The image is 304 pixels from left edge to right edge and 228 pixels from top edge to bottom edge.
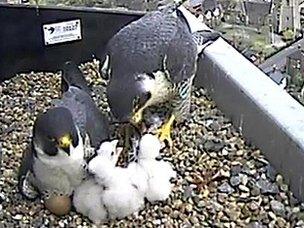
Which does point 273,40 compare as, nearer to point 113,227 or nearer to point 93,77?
point 93,77

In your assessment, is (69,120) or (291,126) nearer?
(69,120)

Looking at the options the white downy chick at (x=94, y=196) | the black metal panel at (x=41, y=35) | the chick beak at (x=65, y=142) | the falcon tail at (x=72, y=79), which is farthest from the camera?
the black metal panel at (x=41, y=35)

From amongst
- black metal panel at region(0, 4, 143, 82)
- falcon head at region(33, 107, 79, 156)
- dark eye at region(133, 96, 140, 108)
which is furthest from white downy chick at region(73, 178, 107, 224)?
black metal panel at region(0, 4, 143, 82)

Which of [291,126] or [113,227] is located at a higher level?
[291,126]

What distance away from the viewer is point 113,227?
1946 millimetres

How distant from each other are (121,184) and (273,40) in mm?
1556

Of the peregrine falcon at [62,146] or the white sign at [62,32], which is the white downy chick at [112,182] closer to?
the peregrine falcon at [62,146]

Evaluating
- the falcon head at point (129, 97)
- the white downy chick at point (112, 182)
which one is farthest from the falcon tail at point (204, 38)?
the white downy chick at point (112, 182)


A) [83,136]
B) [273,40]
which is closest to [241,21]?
[273,40]

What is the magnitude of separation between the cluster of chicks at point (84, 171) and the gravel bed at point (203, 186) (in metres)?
0.04

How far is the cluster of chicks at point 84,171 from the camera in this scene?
181 centimetres

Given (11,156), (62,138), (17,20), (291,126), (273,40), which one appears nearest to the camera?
(62,138)

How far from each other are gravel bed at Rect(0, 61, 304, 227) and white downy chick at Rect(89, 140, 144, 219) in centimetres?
8

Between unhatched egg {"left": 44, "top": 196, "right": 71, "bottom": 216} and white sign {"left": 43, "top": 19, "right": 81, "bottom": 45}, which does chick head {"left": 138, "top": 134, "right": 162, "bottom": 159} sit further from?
white sign {"left": 43, "top": 19, "right": 81, "bottom": 45}
